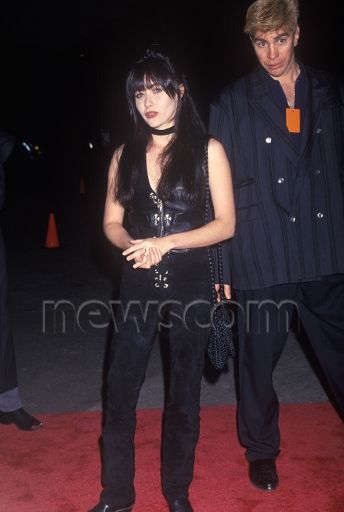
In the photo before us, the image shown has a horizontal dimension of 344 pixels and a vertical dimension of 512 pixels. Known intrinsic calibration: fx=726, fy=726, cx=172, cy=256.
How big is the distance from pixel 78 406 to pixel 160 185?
91.4 inches

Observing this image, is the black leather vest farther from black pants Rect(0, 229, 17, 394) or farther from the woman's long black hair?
black pants Rect(0, 229, 17, 394)

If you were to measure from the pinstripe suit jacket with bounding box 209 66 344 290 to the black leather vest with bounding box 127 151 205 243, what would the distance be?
0.53 m

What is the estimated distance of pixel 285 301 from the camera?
377 centimetres

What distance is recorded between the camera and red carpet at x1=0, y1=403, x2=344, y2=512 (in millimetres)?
3518

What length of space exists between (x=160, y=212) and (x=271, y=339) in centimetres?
102

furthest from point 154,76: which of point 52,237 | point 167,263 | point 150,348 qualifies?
point 52,237

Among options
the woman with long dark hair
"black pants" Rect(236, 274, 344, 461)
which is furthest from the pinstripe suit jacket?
the woman with long dark hair

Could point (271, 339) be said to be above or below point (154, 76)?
below

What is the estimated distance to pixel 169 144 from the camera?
10.7ft

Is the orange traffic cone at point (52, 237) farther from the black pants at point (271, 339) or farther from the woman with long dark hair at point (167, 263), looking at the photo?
the woman with long dark hair at point (167, 263)

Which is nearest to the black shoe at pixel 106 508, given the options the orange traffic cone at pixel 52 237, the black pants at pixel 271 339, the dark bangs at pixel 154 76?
the black pants at pixel 271 339

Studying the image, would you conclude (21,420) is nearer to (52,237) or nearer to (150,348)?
(150,348)

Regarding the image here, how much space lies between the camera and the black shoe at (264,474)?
366cm

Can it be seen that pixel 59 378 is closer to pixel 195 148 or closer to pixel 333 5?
pixel 195 148
